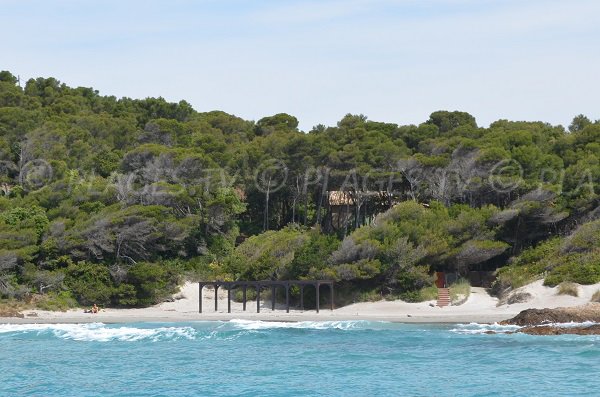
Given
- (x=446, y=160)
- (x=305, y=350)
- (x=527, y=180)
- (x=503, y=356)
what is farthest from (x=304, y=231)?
(x=503, y=356)

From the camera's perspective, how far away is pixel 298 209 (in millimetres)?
69062

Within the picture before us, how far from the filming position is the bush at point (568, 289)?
1987 inches

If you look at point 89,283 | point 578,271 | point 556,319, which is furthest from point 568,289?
point 89,283

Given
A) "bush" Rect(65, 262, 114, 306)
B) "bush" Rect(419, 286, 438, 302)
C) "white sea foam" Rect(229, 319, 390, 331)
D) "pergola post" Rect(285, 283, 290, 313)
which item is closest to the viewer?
"white sea foam" Rect(229, 319, 390, 331)

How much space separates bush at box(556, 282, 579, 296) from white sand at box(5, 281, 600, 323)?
0.79 feet

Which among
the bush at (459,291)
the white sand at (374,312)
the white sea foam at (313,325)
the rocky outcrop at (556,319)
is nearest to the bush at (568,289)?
the white sand at (374,312)

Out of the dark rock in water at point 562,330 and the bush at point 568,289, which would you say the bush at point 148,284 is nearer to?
the dark rock in water at point 562,330

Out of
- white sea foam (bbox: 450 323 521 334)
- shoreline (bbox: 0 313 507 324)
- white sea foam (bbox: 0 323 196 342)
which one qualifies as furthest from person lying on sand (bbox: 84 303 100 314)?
white sea foam (bbox: 450 323 521 334)

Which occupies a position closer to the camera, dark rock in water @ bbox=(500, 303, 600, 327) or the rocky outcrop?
the rocky outcrop

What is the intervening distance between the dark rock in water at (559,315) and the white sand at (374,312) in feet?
7.55

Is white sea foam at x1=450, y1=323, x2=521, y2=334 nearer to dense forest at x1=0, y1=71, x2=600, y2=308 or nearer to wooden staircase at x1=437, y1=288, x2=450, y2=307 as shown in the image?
wooden staircase at x1=437, y1=288, x2=450, y2=307

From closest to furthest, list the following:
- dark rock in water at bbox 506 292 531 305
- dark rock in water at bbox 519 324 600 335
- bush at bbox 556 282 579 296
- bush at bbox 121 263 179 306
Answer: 1. dark rock in water at bbox 519 324 600 335
2. bush at bbox 556 282 579 296
3. dark rock in water at bbox 506 292 531 305
4. bush at bbox 121 263 179 306

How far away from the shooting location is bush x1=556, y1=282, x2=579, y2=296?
166 ft

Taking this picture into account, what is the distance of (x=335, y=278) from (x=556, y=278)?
1132 centimetres
